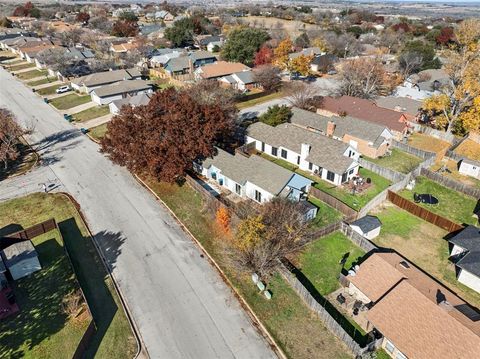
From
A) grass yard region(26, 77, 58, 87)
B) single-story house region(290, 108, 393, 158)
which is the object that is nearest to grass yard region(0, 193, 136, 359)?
single-story house region(290, 108, 393, 158)

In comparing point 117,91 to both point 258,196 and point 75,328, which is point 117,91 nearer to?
point 258,196

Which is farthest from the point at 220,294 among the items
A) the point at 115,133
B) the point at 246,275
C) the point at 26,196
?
the point at 26,196

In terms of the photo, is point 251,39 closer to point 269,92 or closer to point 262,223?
point 269,92

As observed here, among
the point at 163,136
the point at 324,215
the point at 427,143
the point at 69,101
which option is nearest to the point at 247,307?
the point at 324,215

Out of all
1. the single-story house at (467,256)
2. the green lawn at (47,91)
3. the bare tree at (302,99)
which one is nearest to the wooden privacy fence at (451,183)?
the single-story house at (467,256)

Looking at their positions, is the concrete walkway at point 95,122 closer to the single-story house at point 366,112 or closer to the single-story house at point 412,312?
the single-story house at point 366,112
